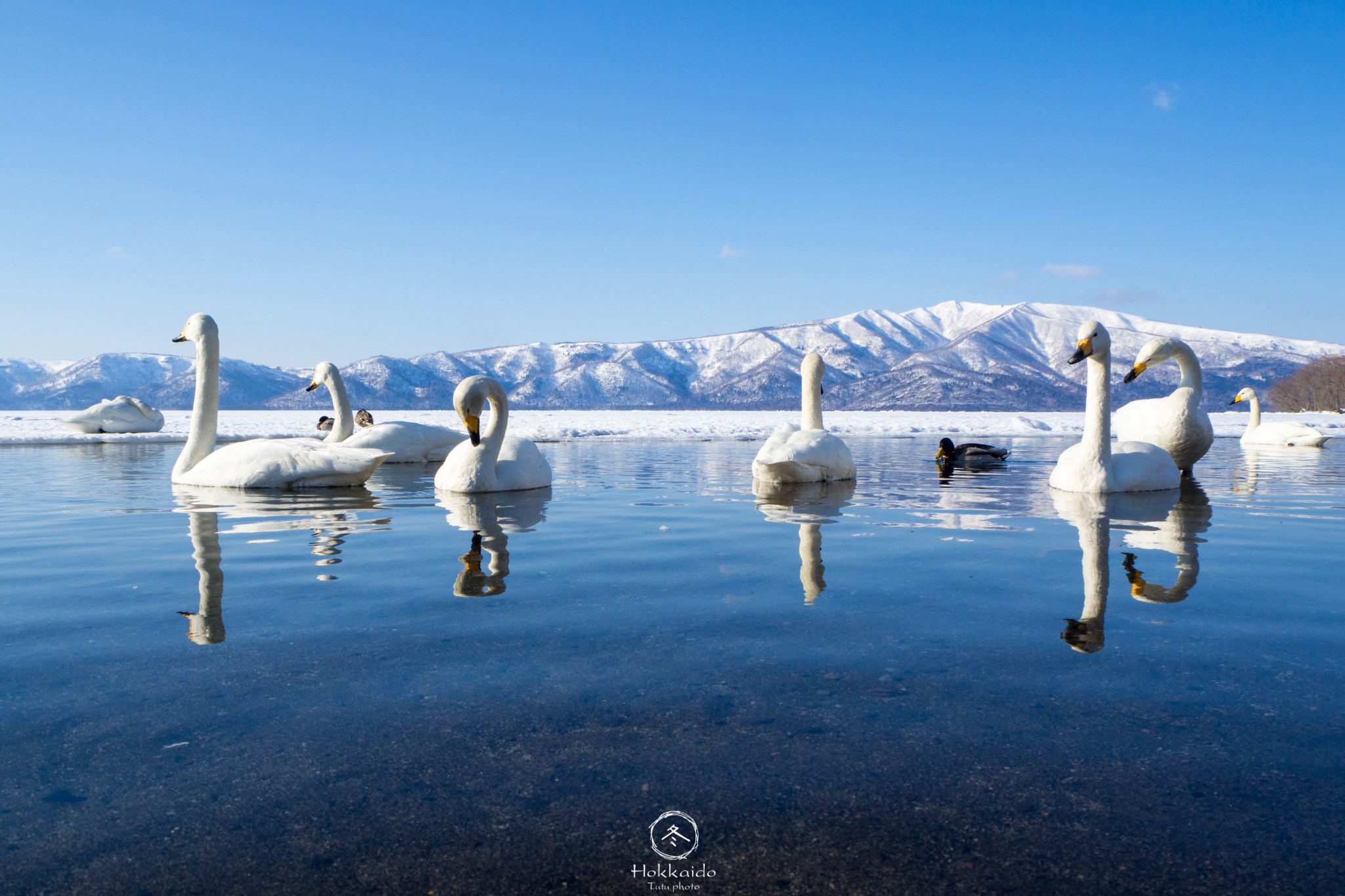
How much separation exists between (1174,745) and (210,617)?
156 inches

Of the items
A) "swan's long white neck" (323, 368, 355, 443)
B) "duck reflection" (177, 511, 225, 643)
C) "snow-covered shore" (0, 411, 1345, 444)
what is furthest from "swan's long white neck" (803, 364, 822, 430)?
"snow-covered shore" (0, 411, 1345, 444)

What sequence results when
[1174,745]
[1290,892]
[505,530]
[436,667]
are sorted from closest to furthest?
[1290,892] < [1174,745] < [436,667] < [505,530]

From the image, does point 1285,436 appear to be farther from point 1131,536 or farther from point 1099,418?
point 1131,536

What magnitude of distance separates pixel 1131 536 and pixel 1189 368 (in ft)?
24.8

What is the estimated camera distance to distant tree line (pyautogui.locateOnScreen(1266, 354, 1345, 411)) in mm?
92562

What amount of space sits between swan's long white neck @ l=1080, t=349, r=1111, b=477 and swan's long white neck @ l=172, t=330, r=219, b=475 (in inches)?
394

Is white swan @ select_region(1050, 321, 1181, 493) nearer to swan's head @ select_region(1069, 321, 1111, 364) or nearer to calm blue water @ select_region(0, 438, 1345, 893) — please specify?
swan's head @ select_region(1069, 321, 1111, 364)

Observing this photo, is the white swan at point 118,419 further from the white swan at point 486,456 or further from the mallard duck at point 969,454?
the mallard duck at point 969,454

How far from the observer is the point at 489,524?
7.63 metres

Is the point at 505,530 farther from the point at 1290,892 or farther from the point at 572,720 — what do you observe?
the point at 1290,892

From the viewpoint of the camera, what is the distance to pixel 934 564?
222 inches

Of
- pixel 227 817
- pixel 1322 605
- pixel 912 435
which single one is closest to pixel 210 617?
pixel 227 817

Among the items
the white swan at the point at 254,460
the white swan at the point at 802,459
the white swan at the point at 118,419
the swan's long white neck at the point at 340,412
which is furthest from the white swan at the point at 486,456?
the white swan at the point at 118,419

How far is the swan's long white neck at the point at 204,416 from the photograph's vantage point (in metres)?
10.9
